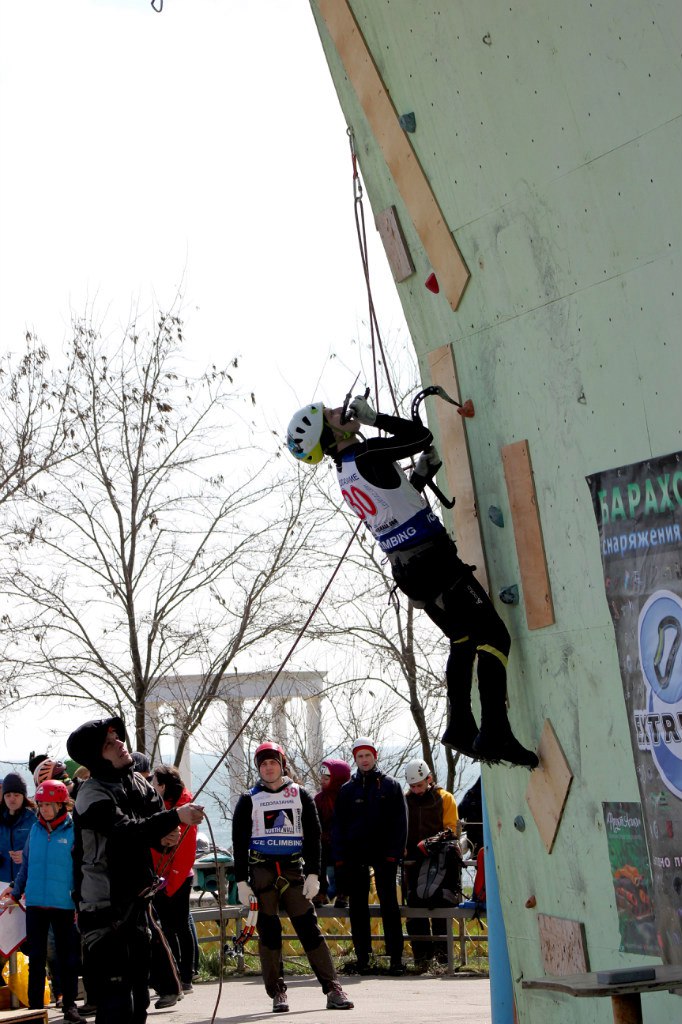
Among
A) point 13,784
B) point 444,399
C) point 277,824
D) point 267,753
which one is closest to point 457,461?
point 444,399

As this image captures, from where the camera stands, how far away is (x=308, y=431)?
21.1 ft

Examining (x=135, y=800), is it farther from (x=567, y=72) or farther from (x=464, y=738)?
(x=567, y=72)

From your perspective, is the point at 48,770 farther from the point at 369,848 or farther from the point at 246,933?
the point at 369,848

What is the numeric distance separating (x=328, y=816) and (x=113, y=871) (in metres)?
5.18

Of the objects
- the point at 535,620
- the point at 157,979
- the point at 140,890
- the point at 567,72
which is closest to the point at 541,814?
the point at 535,620

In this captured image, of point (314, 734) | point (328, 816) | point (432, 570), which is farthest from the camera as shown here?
point (314, 734)

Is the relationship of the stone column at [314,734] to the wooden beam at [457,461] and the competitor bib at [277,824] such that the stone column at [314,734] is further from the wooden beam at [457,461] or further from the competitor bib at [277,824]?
the wooden beam at [457,461]

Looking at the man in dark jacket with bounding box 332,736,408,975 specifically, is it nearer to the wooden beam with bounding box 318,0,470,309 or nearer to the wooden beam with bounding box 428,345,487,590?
the wooden beam with bounding box 428,345,487,590

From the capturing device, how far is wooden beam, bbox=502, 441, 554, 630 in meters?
6.18

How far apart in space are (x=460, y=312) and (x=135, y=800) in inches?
127

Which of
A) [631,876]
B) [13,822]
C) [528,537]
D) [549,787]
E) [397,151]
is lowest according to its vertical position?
[631,876]

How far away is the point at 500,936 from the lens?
24.7ft

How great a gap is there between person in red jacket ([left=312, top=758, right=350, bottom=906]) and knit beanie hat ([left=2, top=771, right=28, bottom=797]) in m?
2.61

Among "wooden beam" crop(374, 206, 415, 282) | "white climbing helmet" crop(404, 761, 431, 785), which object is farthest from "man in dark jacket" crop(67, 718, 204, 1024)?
"white climbing helmet" crop(404, 761, 431, 785)
